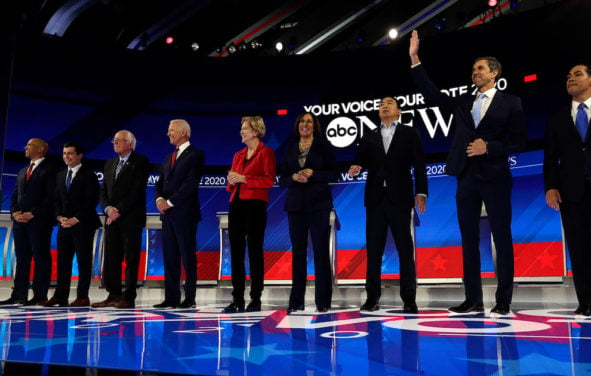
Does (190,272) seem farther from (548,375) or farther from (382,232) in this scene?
(548,375)

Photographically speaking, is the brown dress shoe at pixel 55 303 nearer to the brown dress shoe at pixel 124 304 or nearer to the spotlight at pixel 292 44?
the brown dress shoe at pixel 124 304

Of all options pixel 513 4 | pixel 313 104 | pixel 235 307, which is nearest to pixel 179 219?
pixel 235 307

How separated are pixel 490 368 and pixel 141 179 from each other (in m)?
3.46

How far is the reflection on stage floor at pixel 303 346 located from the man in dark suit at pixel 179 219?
1126 mm

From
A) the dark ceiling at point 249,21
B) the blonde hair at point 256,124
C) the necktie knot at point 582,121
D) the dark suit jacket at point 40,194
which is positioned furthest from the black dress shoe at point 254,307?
the dark ceiling at point 249,21

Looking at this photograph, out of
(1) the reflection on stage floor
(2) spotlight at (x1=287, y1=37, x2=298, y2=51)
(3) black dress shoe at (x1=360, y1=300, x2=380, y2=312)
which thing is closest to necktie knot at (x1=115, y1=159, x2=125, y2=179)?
(1) the reflection on stage floor

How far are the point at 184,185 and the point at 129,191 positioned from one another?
0.56 meters

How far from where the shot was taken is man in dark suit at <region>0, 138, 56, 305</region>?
15.8ft

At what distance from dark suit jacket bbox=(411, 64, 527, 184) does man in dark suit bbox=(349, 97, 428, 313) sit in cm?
28

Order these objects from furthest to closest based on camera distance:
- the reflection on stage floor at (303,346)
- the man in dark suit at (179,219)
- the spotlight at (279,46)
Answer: the spotlight at (279,46)
the man in dark suit at (179,219)
the reflection on stage floor at (303,346)

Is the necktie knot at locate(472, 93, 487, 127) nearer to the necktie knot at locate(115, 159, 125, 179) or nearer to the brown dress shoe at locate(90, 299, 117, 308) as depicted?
the necktie knot at locate(115, 159, 125, 179)

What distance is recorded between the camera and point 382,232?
3562 mm

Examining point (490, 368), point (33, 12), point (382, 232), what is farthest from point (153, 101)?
point (490, 368)

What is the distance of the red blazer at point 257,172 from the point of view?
377cm
